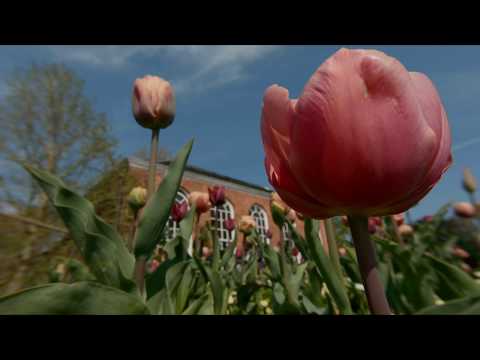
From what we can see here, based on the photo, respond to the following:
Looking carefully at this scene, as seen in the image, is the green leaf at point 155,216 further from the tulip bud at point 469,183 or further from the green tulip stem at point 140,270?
the tulip bud at point 469,183

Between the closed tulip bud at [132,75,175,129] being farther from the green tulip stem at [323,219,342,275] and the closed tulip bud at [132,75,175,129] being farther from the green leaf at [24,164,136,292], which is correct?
the green tulip stem at [323,219,342,275]

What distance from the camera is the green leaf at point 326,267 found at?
0.53m

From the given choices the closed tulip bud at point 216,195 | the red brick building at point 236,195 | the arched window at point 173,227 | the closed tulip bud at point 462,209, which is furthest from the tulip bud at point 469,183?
the red brick building at point 236,195

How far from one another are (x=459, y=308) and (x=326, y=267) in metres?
0.32

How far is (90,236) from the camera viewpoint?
46 centimetres

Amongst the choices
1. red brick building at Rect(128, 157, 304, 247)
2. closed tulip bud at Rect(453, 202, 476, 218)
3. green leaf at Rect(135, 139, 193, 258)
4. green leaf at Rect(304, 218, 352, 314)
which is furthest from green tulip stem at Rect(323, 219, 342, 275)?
red brick building at Rect(128, 157, 304, 247)

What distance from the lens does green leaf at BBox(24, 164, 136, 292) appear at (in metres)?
0.48

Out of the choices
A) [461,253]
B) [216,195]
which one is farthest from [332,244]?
[216,195]
